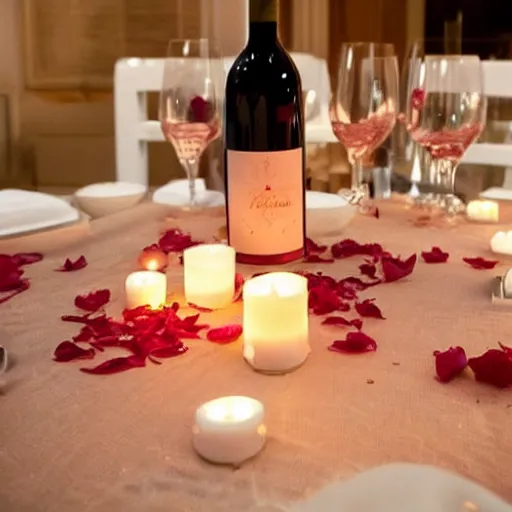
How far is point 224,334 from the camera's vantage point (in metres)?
0.71

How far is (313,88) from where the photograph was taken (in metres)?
1.83

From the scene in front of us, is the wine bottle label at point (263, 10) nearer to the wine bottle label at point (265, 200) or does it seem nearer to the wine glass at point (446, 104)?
the wine bottle label at point (265, 200)

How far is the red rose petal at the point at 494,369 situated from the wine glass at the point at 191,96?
2.17ft

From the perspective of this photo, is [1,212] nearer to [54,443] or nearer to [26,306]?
[26,306]

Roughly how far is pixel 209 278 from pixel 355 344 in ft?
0.56

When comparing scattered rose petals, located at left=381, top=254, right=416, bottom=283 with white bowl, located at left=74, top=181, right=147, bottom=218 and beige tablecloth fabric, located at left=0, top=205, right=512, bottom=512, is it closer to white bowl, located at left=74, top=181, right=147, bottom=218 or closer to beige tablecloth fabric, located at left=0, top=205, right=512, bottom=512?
beige tablecloth fabric, located at left=0, top=205, right=512, bottom=512

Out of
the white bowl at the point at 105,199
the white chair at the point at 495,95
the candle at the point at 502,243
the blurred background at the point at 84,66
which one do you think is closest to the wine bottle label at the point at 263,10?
the candle at the point at 502,243

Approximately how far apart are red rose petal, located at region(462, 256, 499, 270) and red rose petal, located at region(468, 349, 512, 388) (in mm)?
323

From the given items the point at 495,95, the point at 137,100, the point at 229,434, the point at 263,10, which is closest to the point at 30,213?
the point at 263,10

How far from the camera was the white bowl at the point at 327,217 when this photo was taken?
1.09m

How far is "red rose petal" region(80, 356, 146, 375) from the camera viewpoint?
2.11ft

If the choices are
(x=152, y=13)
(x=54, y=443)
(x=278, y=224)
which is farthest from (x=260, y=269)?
(x=152, y=13)

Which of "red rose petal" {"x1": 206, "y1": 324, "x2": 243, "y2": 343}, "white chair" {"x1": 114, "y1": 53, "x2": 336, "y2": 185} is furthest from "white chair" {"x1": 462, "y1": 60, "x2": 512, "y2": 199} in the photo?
"red rose petal" {"x1": 206, "y1": 324, "x2": 243, "y2": 343}

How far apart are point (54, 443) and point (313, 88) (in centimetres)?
140
